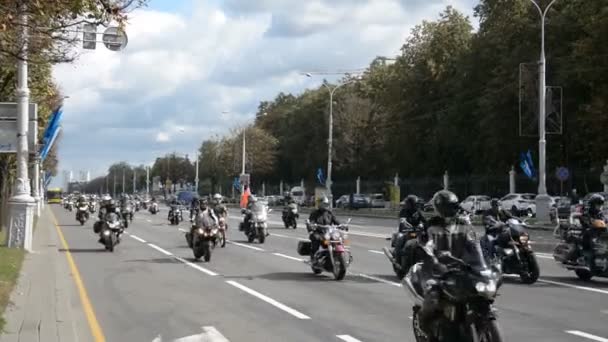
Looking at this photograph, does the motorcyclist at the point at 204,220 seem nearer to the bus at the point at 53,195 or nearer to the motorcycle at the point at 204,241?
the motorcycle at the point at 204,241

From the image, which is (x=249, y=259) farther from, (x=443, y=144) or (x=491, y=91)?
(x=443, y=144)

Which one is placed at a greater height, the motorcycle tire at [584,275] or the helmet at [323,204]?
the helmet at [323,204]

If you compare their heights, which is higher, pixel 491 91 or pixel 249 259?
pixel 491 91

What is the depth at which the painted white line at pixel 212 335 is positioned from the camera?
9869 millimetres

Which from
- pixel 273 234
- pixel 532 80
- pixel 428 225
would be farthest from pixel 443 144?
pixel 428 225

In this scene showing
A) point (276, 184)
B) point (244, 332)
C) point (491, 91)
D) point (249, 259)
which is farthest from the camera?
point (276, 184)

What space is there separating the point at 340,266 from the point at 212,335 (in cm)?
637

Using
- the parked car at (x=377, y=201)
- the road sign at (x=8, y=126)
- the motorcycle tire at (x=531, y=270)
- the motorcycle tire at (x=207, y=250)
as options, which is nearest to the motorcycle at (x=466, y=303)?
the motorcycle tire at (x=531, y=270)

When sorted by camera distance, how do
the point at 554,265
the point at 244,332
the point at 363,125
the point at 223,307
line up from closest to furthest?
the point at 244,332
the point at 223,307
the point at 554,265
the point at 363,125

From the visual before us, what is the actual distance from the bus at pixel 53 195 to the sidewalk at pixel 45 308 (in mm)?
116043

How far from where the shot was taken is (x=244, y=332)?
1038cm

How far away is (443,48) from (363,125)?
13.9 meters

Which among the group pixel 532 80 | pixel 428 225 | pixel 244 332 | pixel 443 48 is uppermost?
pixel 443 48

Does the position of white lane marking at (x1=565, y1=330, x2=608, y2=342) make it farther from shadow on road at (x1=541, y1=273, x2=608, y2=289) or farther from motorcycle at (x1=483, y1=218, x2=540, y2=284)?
shadow on road at (x1=541, y1=273, x2=608, y2=289)
